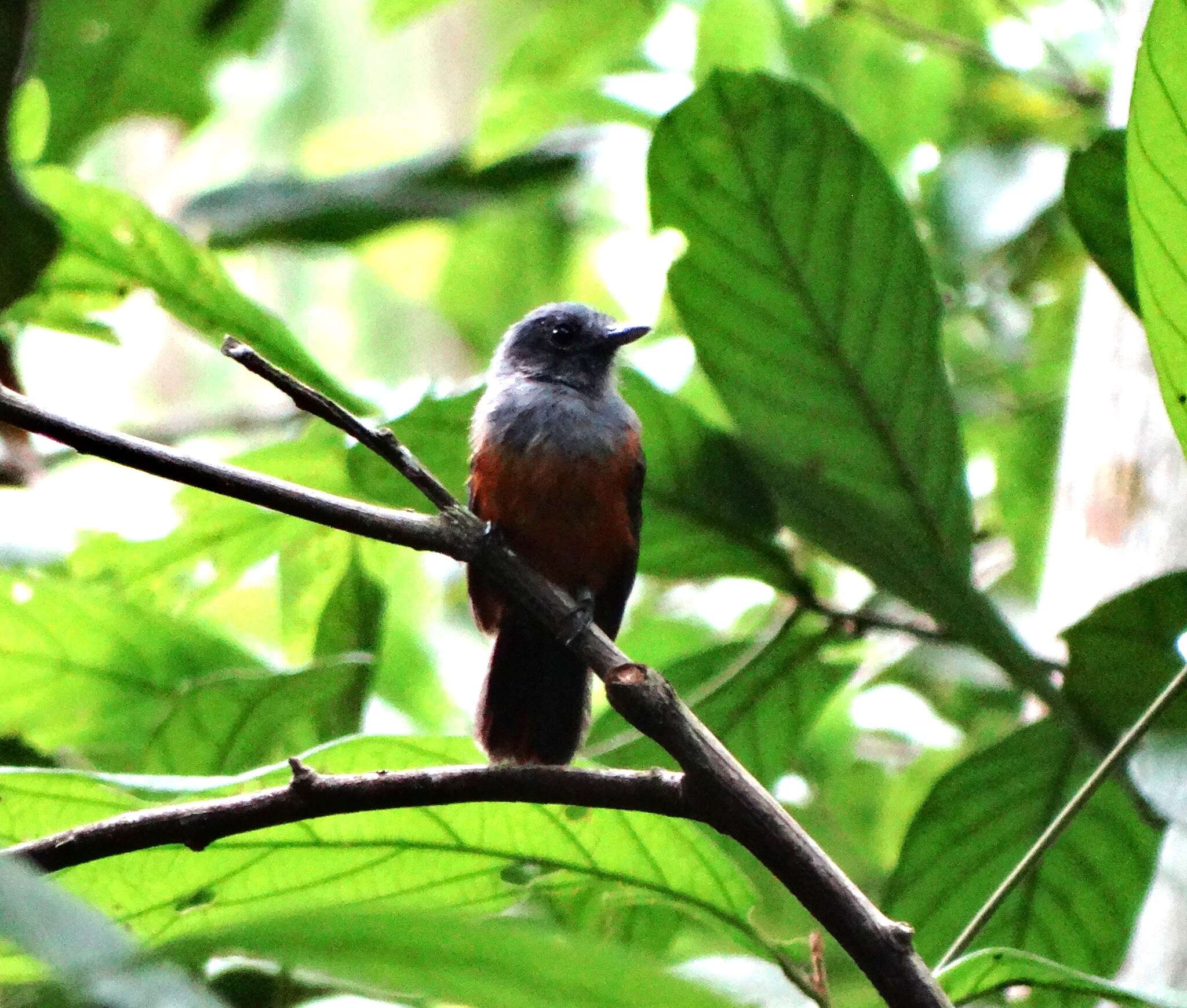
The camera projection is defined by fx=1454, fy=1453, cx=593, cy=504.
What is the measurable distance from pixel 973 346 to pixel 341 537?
6.91 ft

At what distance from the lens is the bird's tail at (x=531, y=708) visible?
8.55 feet

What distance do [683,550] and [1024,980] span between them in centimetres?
97

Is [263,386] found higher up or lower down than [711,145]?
higher up

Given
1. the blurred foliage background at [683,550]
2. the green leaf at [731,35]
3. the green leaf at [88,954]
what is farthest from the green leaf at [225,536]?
the green leaf at [88,954]

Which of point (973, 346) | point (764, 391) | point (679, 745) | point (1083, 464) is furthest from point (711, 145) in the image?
point (973, 346)

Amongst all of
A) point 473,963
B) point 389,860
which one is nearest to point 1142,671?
point 389,860

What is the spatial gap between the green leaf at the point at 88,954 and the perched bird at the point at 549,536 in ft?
6.10

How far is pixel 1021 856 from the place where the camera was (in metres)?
2.22

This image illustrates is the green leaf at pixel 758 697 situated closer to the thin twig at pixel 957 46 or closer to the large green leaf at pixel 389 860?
the large green leaf at pixel 389 860

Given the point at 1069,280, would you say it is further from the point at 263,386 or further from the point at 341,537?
the point at 263,386

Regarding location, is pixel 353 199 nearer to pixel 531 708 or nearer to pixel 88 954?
pixel 531 708

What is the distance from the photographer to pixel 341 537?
2.64 meters

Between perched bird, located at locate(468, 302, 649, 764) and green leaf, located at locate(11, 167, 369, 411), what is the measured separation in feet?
1.41

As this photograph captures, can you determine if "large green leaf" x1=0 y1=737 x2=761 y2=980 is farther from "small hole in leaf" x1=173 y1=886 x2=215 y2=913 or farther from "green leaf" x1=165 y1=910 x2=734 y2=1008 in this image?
"green leaf" x1=165 y1=910 x2=734 y2=1008
